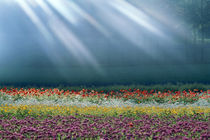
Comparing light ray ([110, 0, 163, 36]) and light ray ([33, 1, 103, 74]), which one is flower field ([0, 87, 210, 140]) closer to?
light ray ([33, 1, 103, 74])

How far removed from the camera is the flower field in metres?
4.61

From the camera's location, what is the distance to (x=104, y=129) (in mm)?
4969

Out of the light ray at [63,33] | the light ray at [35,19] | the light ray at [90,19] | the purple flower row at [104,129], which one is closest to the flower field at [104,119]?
the purple flower row at [104,129]

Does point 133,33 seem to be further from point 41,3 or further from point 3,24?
point 3,24

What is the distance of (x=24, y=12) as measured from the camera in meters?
24.6

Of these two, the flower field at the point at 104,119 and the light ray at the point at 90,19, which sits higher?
the light ray at the point at 90,19

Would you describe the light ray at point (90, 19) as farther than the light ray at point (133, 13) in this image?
No

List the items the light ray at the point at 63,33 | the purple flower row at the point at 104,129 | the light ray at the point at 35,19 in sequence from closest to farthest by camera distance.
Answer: the purple flower row at the point at 104,129 → the light ray at the point at 63,33 → the light ray at the point at 35,19

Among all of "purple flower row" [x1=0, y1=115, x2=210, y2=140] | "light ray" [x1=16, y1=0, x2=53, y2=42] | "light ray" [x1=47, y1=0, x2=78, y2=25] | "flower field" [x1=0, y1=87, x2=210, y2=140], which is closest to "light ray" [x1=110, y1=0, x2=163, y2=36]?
"light ray" [x1=47, y1=0, x2=78, y2=25]

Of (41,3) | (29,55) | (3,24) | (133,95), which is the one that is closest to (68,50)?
(29,55)

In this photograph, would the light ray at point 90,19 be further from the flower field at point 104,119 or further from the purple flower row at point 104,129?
the purple flower row at point 104,129

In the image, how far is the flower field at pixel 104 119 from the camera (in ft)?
15.1

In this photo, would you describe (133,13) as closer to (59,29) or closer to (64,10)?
(64,10)

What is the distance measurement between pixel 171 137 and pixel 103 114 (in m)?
2.14
